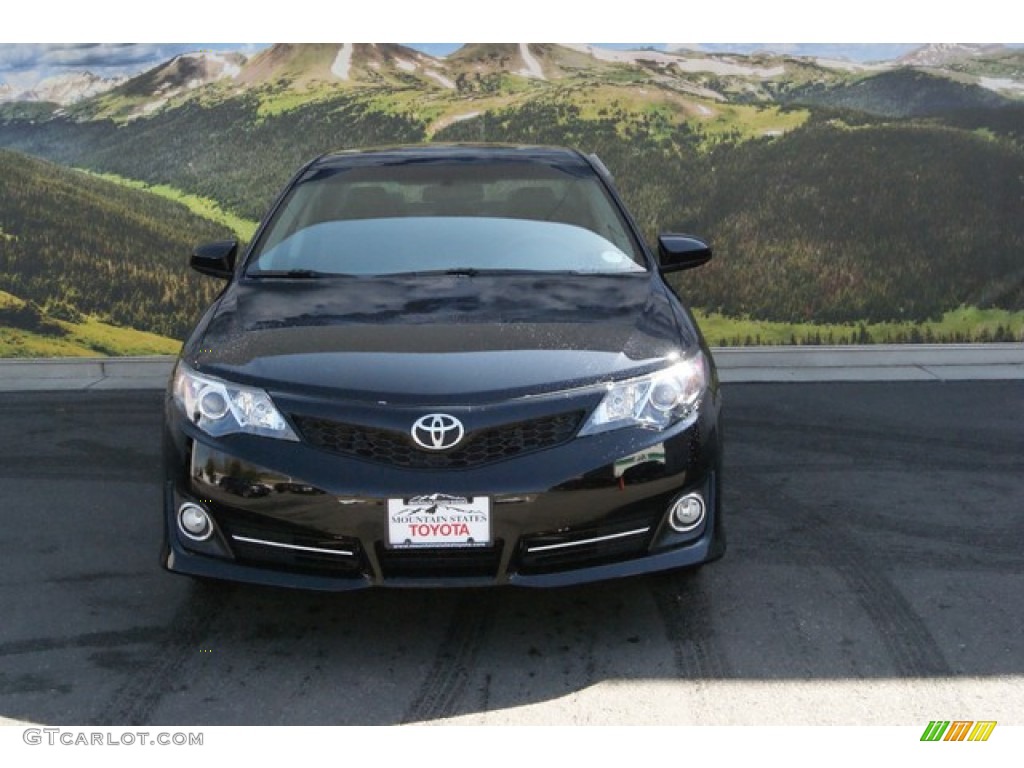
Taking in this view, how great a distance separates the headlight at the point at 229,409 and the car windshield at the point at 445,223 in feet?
3.30

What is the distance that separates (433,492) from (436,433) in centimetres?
18

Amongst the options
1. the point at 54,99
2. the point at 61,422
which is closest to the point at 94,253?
the point at 54,99

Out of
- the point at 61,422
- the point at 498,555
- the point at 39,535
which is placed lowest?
the point at 61,422

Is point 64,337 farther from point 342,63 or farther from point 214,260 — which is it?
point 214,260

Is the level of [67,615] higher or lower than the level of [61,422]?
higher

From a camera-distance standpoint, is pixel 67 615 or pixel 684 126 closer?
pixel 67 615

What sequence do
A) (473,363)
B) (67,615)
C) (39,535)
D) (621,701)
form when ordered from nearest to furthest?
1. (621,701)
2. (473,363)
3. (67,615)
4. (39,535)

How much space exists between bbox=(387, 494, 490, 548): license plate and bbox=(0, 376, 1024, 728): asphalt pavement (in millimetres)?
428

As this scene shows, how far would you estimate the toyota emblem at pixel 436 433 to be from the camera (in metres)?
3.86

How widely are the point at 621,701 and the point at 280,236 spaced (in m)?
2.53

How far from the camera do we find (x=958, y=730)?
11.7ft

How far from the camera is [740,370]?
9258 mm

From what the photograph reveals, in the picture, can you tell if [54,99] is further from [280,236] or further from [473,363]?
[473,363]

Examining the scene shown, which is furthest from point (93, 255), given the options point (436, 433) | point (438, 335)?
point (436, 433)
